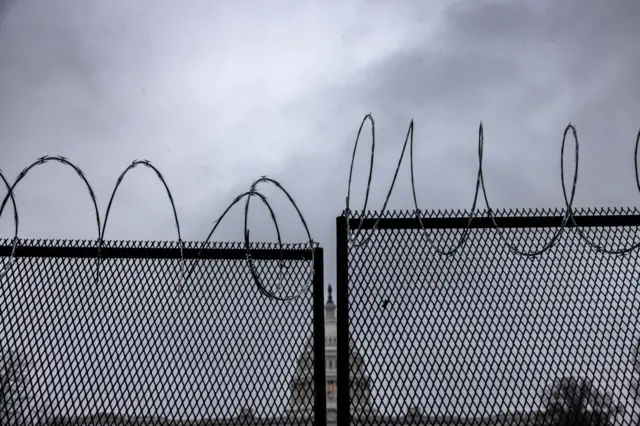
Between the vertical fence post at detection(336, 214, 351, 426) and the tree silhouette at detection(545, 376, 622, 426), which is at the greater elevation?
the vertical fence post at detection(336, 214, 351, 426)

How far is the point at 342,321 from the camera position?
7.45 m

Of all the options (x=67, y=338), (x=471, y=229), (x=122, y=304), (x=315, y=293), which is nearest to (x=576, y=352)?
(x=471, y=229)

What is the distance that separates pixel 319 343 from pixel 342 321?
0.46 meters

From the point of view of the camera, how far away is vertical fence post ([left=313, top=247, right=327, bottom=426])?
7.12 metres

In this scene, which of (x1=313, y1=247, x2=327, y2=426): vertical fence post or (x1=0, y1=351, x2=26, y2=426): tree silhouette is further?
(x1=0, y1=351, x2=26, y2=426): tree silhouette

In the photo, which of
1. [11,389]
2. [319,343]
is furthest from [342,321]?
[11,389]

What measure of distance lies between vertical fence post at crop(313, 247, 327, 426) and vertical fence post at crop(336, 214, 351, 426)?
230mm

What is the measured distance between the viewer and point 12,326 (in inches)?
315

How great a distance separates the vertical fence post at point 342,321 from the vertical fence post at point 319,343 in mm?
230

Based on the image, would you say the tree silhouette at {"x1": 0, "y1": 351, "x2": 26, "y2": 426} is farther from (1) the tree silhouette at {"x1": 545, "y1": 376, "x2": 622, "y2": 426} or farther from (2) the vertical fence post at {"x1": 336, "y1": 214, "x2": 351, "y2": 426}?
(1) the tree silhouette at {"x1": 545, "y1": 376, "x2": 622, "y2": 426}

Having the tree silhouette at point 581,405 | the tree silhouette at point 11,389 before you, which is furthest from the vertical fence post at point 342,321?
the tree silhouette at point 11,389

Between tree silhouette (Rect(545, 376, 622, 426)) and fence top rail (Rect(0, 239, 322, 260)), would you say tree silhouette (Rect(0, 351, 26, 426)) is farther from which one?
tree silhouette (Rect(545, 376, 622, 426))

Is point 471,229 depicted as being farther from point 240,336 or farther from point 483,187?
point 240,336

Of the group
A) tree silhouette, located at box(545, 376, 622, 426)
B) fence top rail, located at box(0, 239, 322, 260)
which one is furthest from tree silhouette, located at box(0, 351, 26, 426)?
tree silhouette, located at box(545, 376, 622, 426)
